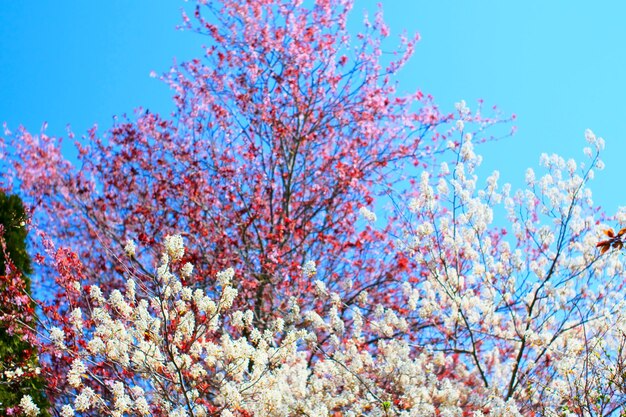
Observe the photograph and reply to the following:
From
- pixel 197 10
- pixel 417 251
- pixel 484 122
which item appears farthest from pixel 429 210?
pixel 197 10

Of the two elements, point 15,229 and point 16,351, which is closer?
point 16,351

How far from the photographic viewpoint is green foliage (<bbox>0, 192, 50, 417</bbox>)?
5.38 metres

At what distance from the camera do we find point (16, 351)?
19.6ft

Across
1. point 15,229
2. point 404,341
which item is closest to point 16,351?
point 15,229

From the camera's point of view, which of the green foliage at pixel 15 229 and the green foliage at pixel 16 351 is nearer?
the green foliage at pixel 16 351

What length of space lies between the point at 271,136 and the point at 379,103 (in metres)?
1.71

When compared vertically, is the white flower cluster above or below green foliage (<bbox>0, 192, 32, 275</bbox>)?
below

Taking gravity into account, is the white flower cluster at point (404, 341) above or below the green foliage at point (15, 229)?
below

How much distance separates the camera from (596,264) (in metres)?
6.43

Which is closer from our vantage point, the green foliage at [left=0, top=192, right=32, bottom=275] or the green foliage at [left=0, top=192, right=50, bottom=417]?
the green foliage at [left=0, top=192, right=50, bottom=417]

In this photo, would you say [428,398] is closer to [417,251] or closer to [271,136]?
[417,251]

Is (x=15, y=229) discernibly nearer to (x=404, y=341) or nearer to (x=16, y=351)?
(x=16, y=351)

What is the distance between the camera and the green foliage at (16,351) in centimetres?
538

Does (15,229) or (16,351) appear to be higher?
(15,229)
